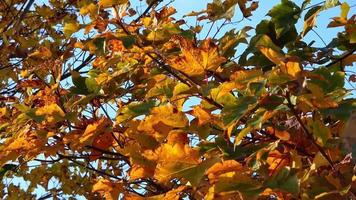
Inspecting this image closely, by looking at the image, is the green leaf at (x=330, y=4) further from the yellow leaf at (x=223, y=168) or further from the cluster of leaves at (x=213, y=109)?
the yellow leaf at (x=223, y=168)

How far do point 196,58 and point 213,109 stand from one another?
14cm

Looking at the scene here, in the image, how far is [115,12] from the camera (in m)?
1.49

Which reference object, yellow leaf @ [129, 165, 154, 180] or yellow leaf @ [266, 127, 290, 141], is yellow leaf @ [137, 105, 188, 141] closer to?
yellow leaf @ [129, 165, 154, 180]

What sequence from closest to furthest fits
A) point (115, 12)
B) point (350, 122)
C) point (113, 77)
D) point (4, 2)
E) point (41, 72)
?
point (350, 122) < point (115, 12) < point (113, 77) < point (41, 72) < point (4, 2)

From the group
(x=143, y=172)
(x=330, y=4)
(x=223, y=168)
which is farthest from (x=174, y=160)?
(x=330, y=4)

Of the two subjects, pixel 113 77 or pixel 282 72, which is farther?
pixel 113 77

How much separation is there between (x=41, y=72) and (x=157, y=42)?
2.32 ft

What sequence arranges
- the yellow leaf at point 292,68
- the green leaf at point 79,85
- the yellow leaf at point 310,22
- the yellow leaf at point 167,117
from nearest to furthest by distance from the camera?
the yellow leaf at point 292,68 → the yellow leaf at point 167,117 → the yellow leaf at point 310,22 → the green leaf at point 79,85

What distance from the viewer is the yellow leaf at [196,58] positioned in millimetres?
1241

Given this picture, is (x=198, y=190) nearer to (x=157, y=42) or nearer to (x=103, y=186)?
(x=103, y=186)

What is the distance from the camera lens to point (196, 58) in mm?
1253

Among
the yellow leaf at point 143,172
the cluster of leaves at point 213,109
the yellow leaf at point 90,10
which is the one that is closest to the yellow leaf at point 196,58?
the cluster of leaves at point 213,109

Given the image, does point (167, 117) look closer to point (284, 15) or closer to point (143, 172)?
point (143, 172)

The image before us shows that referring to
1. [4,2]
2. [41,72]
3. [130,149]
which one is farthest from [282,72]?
[4,2]
